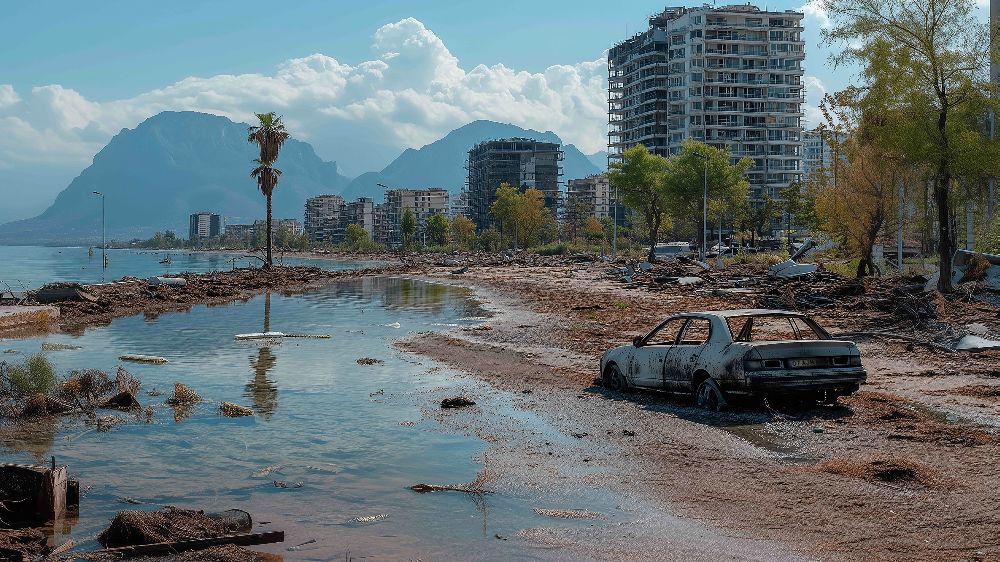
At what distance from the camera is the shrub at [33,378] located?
1330 cm

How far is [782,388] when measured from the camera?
11.4 metres

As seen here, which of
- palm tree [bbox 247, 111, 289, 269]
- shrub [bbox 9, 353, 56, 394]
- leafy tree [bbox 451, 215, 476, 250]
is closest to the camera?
shrub [bbox 9, 353, 56, 394]

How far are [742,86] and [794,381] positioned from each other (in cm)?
14389

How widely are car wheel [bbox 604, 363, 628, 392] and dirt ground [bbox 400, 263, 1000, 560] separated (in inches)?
15.5

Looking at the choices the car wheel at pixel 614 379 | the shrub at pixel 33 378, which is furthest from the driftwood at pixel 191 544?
the car wheel at pixel 614 379

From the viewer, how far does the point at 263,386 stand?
52.2 ft

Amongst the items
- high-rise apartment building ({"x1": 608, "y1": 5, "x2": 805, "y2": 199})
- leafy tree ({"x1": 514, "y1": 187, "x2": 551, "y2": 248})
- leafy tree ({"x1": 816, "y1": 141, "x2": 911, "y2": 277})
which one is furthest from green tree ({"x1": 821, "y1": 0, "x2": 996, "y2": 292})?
high-rise apartment building ({"x1": 608, "y1": 5, "x2": 805, "y2": 199})

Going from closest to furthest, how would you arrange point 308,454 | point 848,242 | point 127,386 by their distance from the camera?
point 308,454 → point 127,386 → point 848,242

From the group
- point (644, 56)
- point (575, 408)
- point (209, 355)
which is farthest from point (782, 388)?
point (644, 56)

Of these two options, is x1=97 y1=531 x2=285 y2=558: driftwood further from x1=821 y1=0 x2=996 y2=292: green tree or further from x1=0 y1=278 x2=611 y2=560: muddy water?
x1=821 y1=0 x2=996 y2=292: green tree

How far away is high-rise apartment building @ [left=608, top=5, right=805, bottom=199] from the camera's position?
478ft

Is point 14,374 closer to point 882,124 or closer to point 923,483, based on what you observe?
point 923,483

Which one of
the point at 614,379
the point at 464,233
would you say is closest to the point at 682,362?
the point at 614,379

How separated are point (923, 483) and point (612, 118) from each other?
171 metres
